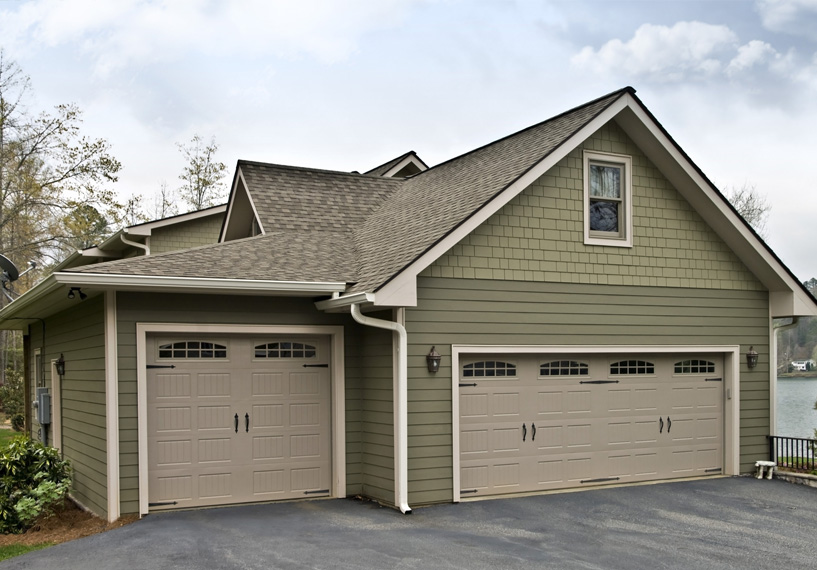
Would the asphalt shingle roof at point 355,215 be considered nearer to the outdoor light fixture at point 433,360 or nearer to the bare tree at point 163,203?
the outdoor light fixture at point 433,360

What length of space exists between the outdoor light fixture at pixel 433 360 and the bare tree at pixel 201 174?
26.4m

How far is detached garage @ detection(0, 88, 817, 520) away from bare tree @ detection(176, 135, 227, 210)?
22.3 m

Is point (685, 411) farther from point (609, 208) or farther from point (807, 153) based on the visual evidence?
point (807, 153)

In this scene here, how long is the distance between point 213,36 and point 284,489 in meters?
12.4

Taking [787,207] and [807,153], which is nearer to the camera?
[787,207]

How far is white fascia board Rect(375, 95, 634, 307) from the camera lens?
32.0ft

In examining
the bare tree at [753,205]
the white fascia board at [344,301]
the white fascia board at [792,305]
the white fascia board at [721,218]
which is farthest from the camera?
the bare tree at [753,205]

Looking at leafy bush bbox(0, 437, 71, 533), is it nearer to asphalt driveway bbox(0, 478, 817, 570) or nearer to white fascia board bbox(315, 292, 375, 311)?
asphalt driveway bbox(0, 478, 817, 570)

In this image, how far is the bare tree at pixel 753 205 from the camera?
33.6 meters

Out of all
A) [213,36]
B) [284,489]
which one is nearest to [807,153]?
[213,36]

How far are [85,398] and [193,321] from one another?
220 centimetres

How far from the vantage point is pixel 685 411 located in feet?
40.8

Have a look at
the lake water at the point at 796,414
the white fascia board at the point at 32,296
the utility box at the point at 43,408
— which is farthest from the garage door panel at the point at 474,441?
the lake water at the point at 796,414

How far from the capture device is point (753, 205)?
33.9 meters
